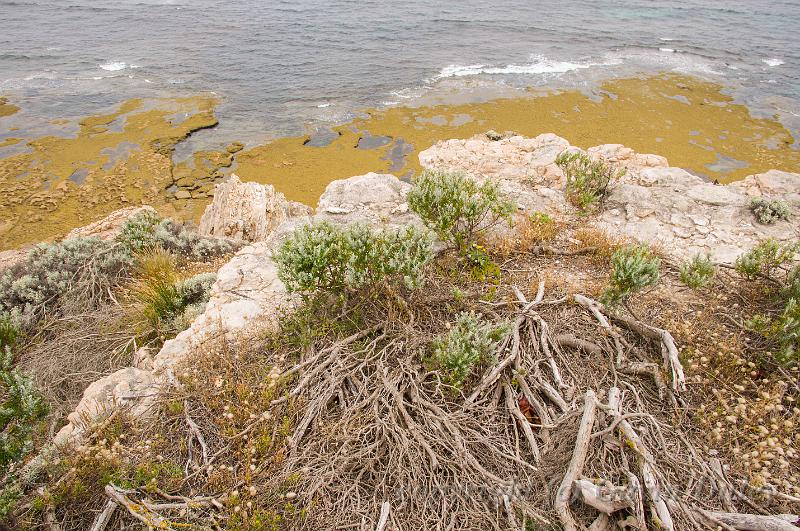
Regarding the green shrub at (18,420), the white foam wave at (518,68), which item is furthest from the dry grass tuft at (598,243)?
the white foam wave at (518,68)

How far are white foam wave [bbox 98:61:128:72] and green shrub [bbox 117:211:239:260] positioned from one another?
22.0m

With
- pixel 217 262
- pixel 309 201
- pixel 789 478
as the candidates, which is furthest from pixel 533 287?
pixel 309 201

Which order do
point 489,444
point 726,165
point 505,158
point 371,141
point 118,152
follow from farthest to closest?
point 371,141
point 118,152
point 726,165
point 505,158
point 489,444

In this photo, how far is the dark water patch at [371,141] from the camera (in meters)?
17.2

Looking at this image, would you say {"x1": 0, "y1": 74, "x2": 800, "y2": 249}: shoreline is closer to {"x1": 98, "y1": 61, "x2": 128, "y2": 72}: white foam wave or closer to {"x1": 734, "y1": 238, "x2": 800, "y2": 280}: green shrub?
{"x1": 98, "y1": 61, "x2": 128, "y2": 72}: white foam wave

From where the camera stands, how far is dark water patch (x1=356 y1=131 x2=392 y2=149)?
17.2 metres

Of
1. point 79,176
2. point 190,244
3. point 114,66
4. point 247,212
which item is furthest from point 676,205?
point 114,66

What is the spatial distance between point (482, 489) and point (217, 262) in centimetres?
623

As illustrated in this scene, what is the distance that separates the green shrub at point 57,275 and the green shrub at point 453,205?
210 inches

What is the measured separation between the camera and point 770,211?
7.39 m

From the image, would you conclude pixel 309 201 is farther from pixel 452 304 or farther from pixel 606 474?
pixel 606 474

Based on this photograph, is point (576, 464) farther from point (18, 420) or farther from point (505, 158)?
point (505, 158)

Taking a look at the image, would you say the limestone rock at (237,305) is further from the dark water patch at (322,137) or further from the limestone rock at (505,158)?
the dark water patch at (322,137)

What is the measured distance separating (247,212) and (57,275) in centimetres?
401
